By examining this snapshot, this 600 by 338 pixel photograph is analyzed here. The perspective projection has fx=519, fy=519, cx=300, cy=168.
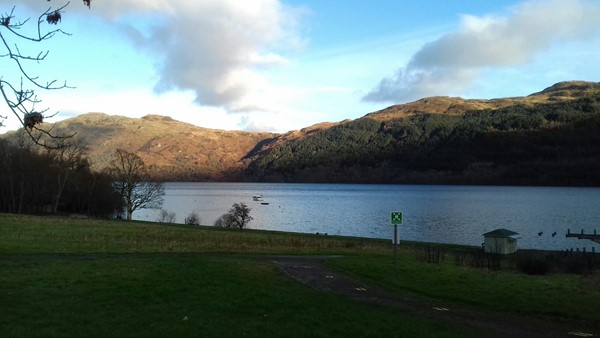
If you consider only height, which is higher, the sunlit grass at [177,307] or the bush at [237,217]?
the bush at [237,217]

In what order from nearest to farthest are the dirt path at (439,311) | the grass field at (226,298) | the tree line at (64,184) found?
the grass field at (226,298) → the dirt path at (439,311) → the tree line at (64,184)

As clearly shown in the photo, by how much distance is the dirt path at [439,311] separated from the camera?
12.4m

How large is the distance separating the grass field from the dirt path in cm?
77

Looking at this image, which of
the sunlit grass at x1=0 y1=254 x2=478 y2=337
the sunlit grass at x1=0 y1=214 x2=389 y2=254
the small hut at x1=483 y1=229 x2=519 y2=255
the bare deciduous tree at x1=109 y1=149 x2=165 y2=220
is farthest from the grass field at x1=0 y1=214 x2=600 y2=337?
the bare deciduous tree at x1=109 y1=149 x2=165 y2=220

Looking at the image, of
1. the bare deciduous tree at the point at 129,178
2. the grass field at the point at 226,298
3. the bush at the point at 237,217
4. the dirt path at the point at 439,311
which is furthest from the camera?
the bare deciduous tree at the point at 129,178

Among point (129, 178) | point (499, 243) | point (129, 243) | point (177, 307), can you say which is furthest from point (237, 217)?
point (177, 307)

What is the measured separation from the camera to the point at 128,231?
40.0 metres

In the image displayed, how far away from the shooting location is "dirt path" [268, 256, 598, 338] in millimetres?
12445

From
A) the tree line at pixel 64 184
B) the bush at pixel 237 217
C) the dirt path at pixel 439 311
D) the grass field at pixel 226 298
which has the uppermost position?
the tree line at pixel 64 184

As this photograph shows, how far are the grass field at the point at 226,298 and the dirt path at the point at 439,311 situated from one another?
2.53ft

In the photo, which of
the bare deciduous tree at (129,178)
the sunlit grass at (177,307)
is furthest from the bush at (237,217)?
the sunlit grass at (177,307)

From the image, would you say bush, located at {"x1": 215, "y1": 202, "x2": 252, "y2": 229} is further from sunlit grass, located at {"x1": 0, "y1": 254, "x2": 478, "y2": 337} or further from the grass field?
sunlit grass, located at {"x1": 0, "y1": 254, "x2": 478, "y2": 337}

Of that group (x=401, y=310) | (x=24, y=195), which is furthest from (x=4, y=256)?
(x=24, y=195)

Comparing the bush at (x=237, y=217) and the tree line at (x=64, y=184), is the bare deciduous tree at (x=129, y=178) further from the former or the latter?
the bush at (x=237, y=217)
